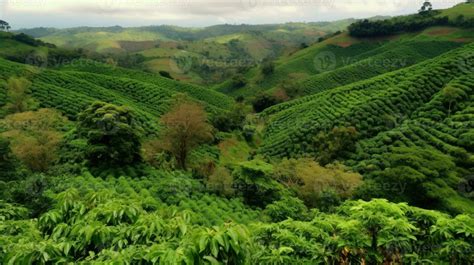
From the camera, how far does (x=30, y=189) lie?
54.0 ft

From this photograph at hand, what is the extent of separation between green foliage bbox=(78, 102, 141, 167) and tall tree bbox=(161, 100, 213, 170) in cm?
347

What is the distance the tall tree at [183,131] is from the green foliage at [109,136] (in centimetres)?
347

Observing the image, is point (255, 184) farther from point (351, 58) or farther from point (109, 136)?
point (351, 58)

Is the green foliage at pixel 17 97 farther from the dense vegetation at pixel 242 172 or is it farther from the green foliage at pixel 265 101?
the green foliage at pixel 265 101

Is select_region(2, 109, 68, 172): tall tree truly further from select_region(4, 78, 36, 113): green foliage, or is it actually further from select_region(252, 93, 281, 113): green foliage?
select_region(252, 93, 281, 113): green foliage

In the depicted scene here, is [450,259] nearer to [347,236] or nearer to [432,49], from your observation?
[347,236]

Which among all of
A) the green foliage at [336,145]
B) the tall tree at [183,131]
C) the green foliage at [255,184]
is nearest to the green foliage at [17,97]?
the tall tree at [183,131]

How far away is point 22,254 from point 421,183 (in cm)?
2565

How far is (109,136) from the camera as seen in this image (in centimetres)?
2583

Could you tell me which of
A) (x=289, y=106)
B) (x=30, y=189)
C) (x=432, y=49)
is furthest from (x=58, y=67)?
(x=432, y=49)

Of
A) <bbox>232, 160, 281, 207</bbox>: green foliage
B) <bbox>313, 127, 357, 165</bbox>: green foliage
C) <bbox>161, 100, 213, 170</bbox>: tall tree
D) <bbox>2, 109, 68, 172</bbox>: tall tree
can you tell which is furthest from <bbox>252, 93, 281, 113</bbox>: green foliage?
<bbox>232, 160, 281, 207</bbox>: green foliage

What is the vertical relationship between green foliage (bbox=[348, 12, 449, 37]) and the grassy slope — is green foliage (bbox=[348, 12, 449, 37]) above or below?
above

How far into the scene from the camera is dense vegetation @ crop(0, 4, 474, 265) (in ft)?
19.6

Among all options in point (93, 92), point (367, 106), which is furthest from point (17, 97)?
point (367, 106)
